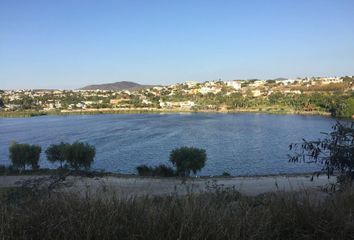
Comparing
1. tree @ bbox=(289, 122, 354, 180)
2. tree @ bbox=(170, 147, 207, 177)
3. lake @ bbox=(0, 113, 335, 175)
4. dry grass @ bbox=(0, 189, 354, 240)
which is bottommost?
lake @ bbox=(0, 113, 335, 175)

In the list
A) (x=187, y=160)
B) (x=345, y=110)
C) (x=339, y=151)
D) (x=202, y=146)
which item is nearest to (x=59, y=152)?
(x=187, y=160)

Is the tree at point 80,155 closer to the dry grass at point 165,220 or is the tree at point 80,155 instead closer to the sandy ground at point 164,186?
the sandy ground at point 164,186

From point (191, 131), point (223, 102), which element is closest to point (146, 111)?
point (223, 102)

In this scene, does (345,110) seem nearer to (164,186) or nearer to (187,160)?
(187,160)

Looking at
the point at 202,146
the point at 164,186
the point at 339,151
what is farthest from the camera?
the point at 202,146

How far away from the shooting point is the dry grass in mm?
2021

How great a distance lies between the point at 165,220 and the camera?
6.97ft

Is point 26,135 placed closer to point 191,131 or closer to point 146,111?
point 191,131

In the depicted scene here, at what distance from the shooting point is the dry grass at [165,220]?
202 centimetres

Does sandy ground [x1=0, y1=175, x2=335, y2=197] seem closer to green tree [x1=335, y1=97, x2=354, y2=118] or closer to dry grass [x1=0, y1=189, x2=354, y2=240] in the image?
dry grass [x1=0, y1=189, x2=354, y2=240]

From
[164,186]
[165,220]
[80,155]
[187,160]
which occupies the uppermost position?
[165,220]

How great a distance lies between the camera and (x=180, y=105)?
402 feet

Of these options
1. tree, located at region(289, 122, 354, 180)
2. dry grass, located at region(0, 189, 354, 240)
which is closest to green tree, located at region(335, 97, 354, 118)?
tree, located at region(289, 122, 354, 180)

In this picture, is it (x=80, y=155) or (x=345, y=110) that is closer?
(x=80, y=155)
